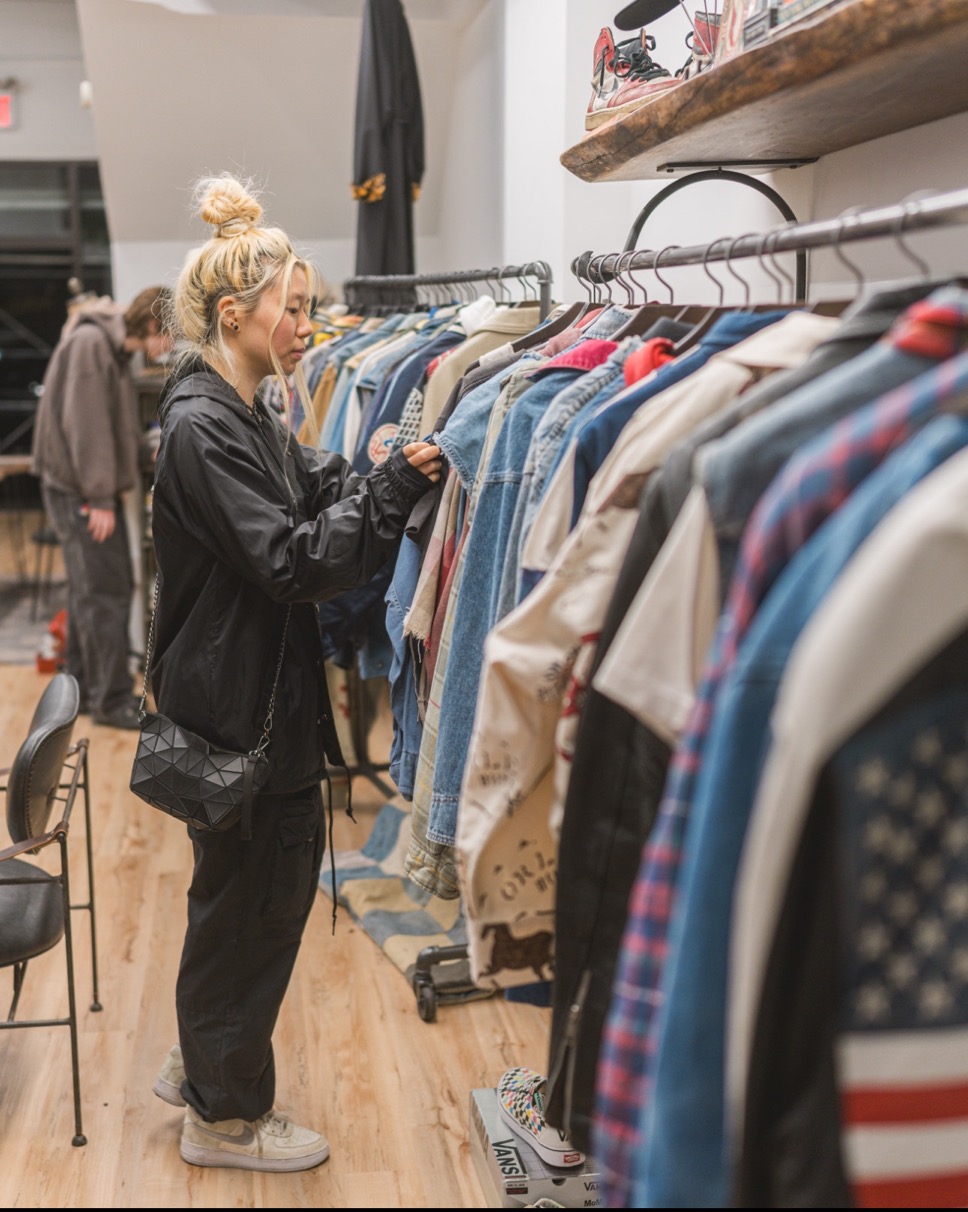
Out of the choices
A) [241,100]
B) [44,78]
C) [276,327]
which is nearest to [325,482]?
[276,327]

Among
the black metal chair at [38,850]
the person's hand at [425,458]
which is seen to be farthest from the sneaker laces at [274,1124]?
the person's hand at [425,458]

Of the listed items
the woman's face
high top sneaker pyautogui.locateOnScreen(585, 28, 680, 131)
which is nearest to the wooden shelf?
high top sneaker pyautogui.locateOnScreen(585, 28, 680, 131)

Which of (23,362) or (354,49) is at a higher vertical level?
(354,49)

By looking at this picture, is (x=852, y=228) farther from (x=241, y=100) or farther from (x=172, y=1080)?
(x=241, y=100)

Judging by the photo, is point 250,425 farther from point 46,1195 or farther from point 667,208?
point 46,1195

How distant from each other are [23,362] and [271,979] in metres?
8.27

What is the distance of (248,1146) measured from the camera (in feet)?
7.64

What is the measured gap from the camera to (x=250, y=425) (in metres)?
2.11

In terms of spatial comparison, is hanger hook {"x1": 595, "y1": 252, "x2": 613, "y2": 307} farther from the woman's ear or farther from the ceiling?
the ceiling

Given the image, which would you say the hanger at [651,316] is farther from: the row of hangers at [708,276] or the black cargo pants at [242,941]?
the black cargo pants at [242,941]

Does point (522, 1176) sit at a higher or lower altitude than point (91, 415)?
lower

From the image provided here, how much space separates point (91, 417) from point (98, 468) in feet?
0.66

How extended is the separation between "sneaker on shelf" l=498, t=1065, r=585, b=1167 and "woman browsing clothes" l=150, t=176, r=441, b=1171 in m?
0.37

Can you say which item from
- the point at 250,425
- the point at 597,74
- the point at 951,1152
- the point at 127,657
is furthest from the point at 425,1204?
the point at 127,657
